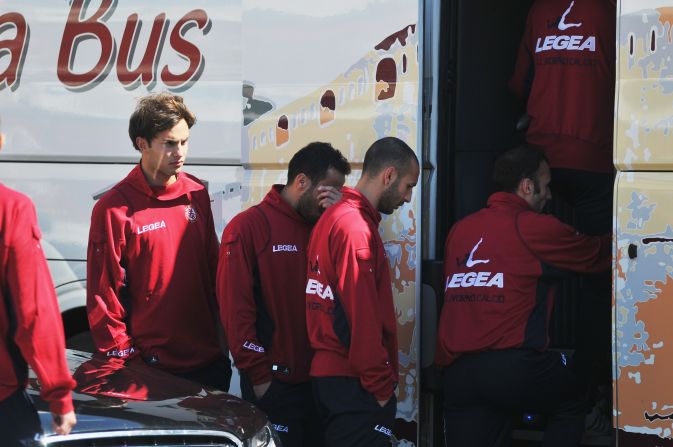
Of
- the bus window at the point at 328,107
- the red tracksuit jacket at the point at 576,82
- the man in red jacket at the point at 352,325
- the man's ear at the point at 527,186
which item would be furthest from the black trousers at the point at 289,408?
the red tracksuit jacket at the point at 576,82

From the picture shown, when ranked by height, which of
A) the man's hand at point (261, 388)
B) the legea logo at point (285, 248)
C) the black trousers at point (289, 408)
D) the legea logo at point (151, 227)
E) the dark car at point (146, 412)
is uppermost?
the legea logo at point (151, 227)

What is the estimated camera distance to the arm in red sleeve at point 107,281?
14.3 ft

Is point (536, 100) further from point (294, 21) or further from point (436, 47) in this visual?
point (294, 21)

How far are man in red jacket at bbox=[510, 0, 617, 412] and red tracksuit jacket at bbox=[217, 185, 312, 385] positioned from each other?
1.48 metres

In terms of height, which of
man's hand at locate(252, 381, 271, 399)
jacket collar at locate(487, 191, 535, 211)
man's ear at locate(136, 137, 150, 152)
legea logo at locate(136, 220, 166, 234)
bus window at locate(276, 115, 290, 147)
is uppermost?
bus window at locate(276, 115, 290, 147)

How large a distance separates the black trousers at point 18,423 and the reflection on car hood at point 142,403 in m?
0.05

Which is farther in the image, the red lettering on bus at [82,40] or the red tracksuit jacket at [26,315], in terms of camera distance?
the red lettering on bus at [82,40]

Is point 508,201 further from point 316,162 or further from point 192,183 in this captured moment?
point 192,183

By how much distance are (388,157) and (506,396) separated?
1.15 metres

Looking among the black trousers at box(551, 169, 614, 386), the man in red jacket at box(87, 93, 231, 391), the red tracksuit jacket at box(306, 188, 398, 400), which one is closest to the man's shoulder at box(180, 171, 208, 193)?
the man in red jacket at box(87, 93, 231, 391)

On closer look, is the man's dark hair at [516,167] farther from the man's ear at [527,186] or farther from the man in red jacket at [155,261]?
the man in red jacket at [155,261]

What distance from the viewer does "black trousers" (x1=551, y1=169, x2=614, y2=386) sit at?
5.32 metres

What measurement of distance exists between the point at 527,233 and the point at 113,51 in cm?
213

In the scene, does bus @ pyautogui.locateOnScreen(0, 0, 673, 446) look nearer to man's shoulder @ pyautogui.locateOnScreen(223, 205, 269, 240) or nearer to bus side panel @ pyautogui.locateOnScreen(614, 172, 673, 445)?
bus side panel @ pyautogui.locateOnScreen(614, 172, 673, 445)
